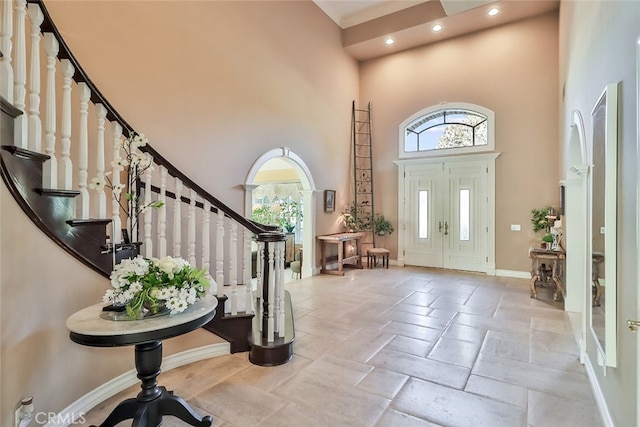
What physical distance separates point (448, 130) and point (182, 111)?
588cm

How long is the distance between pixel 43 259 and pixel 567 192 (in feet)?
18.9

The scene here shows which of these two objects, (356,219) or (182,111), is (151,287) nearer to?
(182,111)

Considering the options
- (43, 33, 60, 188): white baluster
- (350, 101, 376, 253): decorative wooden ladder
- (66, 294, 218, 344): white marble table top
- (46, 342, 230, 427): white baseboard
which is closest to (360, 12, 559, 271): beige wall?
(350, 101, 376, 253): decorative wooden ladder

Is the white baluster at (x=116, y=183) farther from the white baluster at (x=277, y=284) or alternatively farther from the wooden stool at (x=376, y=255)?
the wooden stool at (x=376, y=255)

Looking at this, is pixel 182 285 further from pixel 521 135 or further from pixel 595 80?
pixel 521 135

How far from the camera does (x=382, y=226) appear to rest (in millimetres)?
8023

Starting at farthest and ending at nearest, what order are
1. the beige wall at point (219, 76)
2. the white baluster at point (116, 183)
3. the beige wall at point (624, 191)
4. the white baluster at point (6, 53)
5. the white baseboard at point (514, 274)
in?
the white baseboard at point (514, 274), the beige wall at point (219, 76), the white baluster at point (116, 183), the white baluster at point (6, 53), the beige wall at point (624, 191)

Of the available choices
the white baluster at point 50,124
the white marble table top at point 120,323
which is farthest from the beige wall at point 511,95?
the white baluster at point 50,124

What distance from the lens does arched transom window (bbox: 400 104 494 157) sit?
7164 millimetres

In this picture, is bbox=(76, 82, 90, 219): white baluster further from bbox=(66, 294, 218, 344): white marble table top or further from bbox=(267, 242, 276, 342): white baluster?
bbox=(267, 242, 276, 342): white baluster

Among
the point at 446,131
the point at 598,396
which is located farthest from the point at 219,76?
the point at 598,396

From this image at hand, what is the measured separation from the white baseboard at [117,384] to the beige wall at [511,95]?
246 inches

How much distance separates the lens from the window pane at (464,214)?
7.30 meters

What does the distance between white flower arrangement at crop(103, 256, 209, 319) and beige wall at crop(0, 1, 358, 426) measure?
448 millimetres
